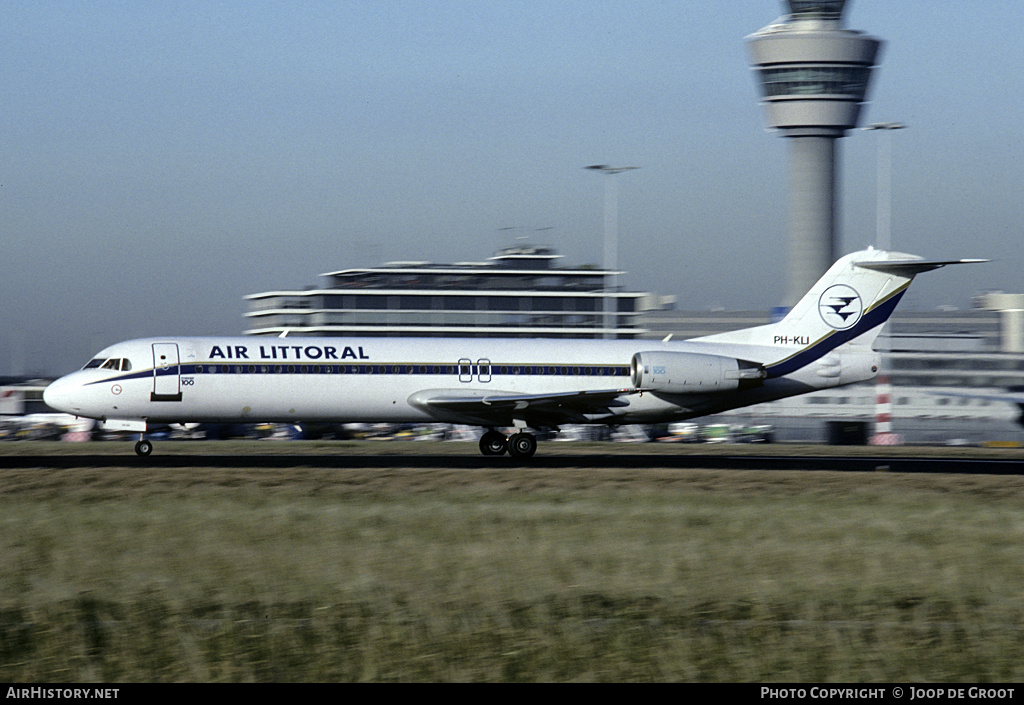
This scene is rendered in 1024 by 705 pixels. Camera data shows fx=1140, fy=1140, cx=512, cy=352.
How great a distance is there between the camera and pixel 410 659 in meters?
9.98

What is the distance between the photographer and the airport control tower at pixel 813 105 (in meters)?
109

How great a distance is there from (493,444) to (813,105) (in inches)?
3406

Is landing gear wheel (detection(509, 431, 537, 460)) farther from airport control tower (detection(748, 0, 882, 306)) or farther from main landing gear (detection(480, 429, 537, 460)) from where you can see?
airport control tower (detection(748, 0, 882, 306))

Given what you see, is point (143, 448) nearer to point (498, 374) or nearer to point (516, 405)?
point (498, 374)

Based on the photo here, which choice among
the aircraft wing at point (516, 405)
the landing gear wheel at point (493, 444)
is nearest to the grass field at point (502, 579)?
the aircraft wing at point (516, 405)

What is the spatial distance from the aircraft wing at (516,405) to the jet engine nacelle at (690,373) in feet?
2.07

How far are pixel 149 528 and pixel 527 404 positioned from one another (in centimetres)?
1492

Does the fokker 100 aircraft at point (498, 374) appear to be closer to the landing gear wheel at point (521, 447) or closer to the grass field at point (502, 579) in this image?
the landing gear wheel at point (521, 447)

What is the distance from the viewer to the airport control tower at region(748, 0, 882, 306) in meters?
109

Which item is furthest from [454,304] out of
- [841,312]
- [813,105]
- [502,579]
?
[502,579]

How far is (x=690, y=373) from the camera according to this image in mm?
31641

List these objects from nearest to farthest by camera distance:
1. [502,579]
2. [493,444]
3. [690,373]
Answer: [502,579], [690,373], [493,444]

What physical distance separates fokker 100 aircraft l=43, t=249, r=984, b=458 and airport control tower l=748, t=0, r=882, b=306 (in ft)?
253
